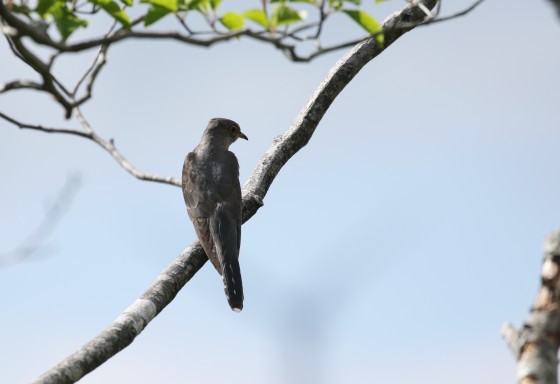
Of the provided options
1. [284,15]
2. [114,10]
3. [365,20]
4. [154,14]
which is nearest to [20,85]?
[114,10]

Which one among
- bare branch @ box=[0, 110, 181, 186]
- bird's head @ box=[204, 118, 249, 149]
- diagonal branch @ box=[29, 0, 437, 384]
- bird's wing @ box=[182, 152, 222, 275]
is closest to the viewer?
bare branch @ box=[0, 110, 181, 186]

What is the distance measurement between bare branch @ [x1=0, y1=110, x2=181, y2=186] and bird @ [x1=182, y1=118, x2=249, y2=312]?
2.07 metres

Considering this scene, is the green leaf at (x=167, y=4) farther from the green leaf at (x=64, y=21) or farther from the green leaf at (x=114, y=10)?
the green leaf at (x=64, y=21)

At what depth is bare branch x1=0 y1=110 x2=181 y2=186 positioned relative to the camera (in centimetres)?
466

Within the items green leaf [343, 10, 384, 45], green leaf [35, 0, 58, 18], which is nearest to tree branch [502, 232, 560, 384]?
green leaf [343, 10, 384, 45]

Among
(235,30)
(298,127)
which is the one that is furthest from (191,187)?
(235,30)

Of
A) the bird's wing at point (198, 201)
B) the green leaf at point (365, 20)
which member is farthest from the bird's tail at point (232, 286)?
the green leaf at point (365, 20)

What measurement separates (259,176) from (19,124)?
2.94 meters

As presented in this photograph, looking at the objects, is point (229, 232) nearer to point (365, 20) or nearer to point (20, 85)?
point (20, 85)

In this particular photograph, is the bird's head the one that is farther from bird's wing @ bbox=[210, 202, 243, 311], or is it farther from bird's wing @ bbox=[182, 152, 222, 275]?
bird's wing @ bbox=[210, 202, 243, 311]

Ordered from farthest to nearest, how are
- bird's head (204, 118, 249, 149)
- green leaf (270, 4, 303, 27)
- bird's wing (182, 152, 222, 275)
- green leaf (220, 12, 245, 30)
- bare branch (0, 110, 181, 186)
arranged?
bird's head (204, 118, 249, 149)
bird's wing (182, 152, 222, 275)
bare branch (0, 110, 181, 186)
green leaf (220, 12, 245, 30)
green leaf (270, 4, 303, 27)

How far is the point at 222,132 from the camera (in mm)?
10039

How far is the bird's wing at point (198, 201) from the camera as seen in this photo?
310 inches

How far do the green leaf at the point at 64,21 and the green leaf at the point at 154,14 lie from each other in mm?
361
